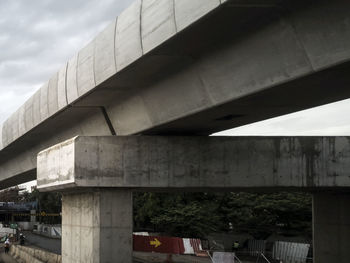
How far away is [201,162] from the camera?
15.4 metres

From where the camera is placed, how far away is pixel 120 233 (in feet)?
48.9

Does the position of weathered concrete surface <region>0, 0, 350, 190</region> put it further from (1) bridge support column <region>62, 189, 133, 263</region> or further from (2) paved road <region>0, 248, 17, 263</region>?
(2) paved road <region>0, 248, 17, 263</region>

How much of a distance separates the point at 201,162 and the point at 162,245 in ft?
19.4

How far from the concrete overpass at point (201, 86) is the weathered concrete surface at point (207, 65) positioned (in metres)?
0.02

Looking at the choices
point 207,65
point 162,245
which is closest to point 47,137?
point 162,245

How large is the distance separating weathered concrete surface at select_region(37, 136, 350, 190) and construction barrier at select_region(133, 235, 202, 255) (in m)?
3.54

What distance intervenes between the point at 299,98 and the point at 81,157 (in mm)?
6266

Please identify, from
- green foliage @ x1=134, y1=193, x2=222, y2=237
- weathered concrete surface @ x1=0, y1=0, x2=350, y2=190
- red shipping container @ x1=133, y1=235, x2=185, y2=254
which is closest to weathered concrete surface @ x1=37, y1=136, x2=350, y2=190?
weathered concrete surface @ x1=0, y1=0, x2=350, y2=190

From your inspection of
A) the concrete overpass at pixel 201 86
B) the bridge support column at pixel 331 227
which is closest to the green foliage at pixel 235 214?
the bridge support column at pixel 331 227

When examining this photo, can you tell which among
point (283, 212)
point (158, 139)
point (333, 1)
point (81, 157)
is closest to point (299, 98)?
point (333, 1)

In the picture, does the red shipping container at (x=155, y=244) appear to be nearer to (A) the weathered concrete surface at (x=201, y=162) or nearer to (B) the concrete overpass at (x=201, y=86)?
(B) the concrete overpass at (x=201, y=86)

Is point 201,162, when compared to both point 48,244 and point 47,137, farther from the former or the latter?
point 48,244

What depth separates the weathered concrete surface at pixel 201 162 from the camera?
48.4 ft

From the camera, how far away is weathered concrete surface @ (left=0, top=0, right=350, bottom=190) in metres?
8.24
